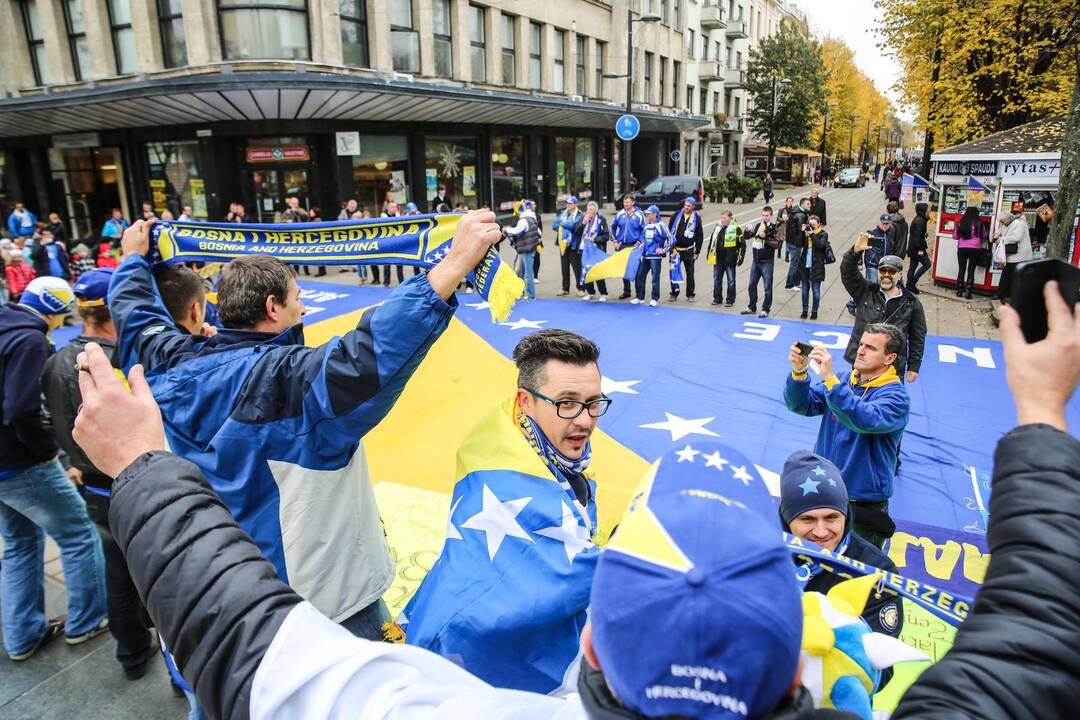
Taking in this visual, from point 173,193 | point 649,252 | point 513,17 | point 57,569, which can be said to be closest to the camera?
point 57,569

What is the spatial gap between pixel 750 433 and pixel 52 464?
6.24m

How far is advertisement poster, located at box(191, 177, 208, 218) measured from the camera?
2000 centimetres

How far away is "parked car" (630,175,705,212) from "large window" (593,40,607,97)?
17.8 feet

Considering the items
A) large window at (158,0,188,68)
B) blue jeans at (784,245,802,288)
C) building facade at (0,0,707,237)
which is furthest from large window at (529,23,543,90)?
blue jeans at (784,245,802,288)

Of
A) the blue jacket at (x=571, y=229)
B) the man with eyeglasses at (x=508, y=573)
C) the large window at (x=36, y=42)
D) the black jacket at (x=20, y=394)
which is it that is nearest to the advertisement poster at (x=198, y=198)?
the large window at (x=36, y=42)

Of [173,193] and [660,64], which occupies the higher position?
[660,64]

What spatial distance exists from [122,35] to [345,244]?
2175 cm

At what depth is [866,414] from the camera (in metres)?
4.02

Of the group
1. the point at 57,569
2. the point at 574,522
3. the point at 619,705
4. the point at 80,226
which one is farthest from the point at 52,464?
the point at 80,226

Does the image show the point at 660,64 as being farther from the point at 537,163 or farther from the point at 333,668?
the point at 333,668

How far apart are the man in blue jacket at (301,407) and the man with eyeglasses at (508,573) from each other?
1.32 ft

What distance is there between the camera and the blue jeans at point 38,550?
390 centimetres

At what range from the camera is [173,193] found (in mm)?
20672

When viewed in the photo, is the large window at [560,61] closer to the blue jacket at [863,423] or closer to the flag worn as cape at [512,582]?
the blue jacket at [863,423]
